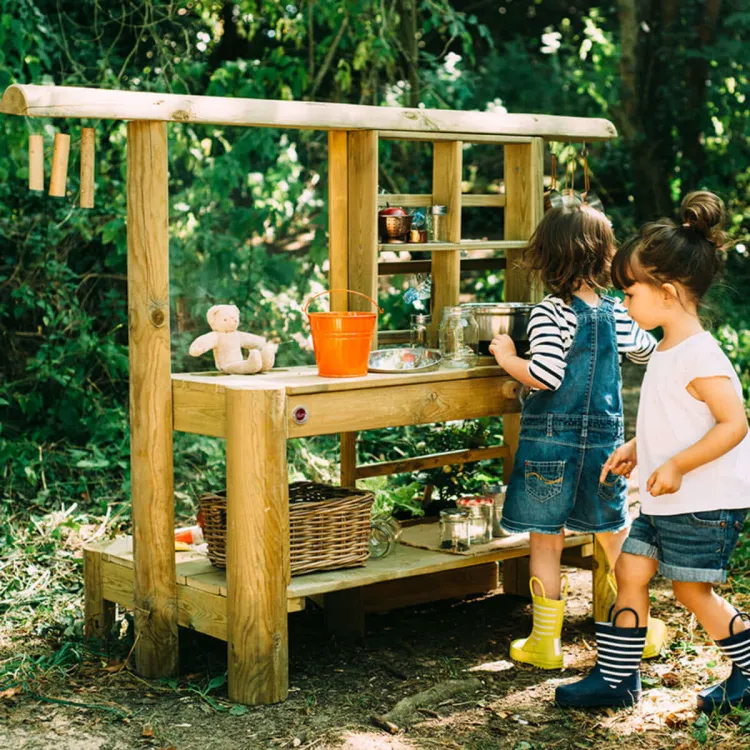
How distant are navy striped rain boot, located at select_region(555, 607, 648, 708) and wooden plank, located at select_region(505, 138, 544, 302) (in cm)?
148

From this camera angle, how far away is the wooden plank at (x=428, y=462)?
4566 mm

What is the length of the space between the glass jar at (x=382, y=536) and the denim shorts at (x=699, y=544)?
1.07 m

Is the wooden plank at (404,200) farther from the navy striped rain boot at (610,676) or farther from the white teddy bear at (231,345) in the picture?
the navy striped rain boot at (610,676)

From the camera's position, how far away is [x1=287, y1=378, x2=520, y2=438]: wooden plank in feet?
12.1

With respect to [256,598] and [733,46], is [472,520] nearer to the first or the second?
[256,598]

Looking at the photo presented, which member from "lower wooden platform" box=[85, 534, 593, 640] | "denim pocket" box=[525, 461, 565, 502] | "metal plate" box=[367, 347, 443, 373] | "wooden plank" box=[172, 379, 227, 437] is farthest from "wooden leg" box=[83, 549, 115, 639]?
"denim pocket" box=[525, 461, 565, 502]

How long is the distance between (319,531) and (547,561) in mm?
777

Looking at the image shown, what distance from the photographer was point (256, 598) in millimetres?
Answer: 3604

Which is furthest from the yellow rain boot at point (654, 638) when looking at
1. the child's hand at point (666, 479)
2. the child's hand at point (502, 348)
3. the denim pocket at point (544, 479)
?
the child's hand at point (502, 348)

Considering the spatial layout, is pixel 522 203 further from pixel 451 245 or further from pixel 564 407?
pixel 564 407

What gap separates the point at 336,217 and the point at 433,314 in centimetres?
53

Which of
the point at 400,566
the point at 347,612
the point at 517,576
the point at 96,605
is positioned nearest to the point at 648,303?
the point at 400,566

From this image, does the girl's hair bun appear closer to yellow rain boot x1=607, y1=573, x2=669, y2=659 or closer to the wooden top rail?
the wooden top rail

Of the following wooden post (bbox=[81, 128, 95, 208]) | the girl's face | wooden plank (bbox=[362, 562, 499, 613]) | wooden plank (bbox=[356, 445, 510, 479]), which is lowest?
wooden plank (bbox=[362, 562, 499, 613])
